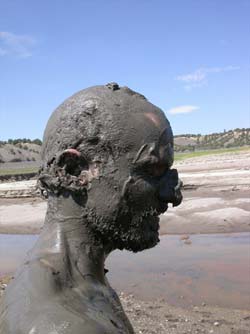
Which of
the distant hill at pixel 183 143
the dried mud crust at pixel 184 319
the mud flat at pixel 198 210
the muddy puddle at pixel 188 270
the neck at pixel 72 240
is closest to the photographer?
the neck at pixel 72 240

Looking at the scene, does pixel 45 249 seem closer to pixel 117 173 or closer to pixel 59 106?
pixel 117 173

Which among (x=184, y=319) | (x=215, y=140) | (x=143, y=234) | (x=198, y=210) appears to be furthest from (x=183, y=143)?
(x=143, y=234)

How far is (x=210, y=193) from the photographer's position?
88.9ft

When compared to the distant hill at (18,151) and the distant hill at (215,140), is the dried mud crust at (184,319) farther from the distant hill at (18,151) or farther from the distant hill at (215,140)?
the distant hill at (215,140)

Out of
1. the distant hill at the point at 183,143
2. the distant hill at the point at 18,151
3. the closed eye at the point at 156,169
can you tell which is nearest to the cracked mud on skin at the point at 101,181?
the closed eye at the point at 156,169

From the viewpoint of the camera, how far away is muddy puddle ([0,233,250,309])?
35.7ft

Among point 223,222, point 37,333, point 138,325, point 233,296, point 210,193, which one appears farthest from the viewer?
point 210,193

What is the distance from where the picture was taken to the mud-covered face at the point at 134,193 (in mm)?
1783

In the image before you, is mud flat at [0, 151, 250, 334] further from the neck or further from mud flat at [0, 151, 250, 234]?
the neck

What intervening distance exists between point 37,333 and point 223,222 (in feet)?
60.6

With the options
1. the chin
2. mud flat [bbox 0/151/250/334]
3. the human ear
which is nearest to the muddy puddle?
mud flat [bbox 0/151/250/334]

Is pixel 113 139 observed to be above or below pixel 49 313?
above

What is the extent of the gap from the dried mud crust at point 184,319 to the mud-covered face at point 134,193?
23.3 ft

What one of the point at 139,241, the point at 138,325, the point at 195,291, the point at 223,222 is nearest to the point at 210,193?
the point at 223,222
